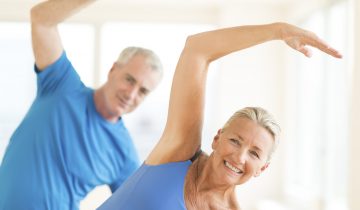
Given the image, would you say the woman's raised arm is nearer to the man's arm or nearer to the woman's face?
the woman's face

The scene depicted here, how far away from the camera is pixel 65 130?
200cm

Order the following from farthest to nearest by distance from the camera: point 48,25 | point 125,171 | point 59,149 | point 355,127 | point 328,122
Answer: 1. point 328,122
2. point 355,127
3. point 125,171
4. point 59,149
5. point 48,25

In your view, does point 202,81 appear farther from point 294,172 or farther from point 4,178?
point 294,172

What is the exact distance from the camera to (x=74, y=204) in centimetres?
208

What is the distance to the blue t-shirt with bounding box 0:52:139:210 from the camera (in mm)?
1909

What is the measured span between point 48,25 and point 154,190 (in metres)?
0.72

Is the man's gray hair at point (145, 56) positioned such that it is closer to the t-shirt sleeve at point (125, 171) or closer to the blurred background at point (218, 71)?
the t-shirt sleeve at point (125, 171)

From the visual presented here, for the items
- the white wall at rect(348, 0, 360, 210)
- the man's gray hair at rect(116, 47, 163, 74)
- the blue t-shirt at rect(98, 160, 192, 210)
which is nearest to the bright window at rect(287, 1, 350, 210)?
the white wall at rect(348, 0, 360, 210)

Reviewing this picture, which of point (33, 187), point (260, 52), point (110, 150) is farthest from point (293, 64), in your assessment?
point (33, 187)

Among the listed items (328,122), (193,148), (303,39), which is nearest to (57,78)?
(193,148)

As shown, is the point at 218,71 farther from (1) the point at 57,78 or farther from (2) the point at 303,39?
(2) the point at 303,39

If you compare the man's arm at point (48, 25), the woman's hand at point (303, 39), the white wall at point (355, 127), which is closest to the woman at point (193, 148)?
the woman's hand at point (303, 39)

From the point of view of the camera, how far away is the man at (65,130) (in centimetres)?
190

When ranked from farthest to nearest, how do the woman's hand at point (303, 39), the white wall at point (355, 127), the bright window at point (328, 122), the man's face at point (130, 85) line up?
the bright window at point (328, 122)
the white wall at point (355, 127)
the man's face at point (130, 85)
the woman's hand at point (303, 39)
